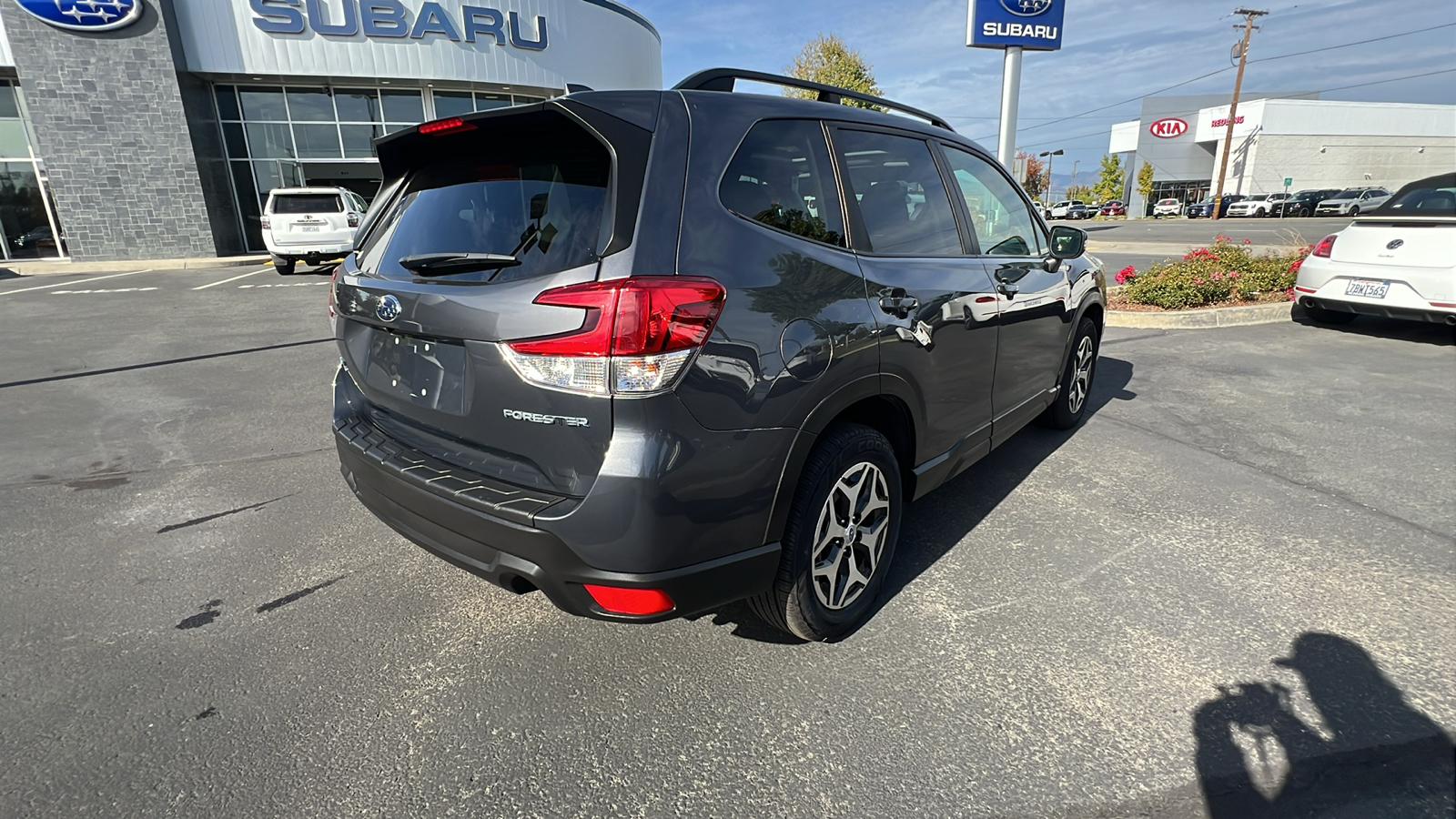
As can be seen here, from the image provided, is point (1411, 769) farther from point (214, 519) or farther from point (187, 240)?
point (187, 240)

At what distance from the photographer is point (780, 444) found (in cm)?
212

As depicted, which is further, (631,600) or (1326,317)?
(1326,317)

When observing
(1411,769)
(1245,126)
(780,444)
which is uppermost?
(1245,126)

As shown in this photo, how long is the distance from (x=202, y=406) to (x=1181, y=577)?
21.8 ft

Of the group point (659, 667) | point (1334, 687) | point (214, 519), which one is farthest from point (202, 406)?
point (1334, 687)

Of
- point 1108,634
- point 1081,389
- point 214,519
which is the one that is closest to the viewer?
point 1108,634

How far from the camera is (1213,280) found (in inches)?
347

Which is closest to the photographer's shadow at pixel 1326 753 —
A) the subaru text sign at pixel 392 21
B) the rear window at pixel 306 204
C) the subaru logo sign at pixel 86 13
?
the rear window at pixel 306 204

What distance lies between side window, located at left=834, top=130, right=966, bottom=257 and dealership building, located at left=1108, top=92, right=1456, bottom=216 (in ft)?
237

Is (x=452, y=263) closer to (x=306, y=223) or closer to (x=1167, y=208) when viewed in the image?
(x=306, y=223)

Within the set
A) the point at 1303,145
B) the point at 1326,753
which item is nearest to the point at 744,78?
the point at 1326,753

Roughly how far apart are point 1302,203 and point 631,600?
57.8 metres

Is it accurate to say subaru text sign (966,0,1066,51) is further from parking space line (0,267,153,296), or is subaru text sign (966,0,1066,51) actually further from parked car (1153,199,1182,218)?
parked car (1153,199,1182,218)

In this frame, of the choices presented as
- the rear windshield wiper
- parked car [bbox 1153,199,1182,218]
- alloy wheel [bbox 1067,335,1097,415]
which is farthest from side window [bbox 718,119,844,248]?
parked car [bbox 1153,199,1182,218]
